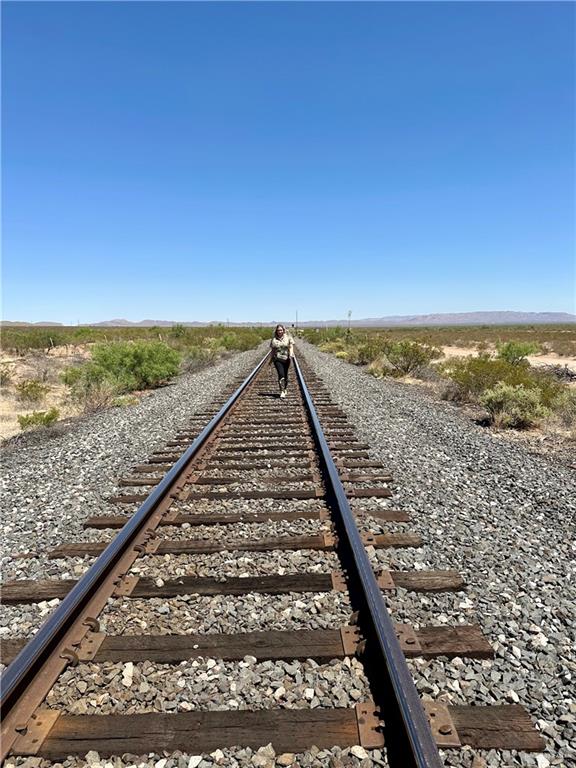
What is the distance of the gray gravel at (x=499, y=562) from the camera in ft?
8.63

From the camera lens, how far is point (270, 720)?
8.00ft

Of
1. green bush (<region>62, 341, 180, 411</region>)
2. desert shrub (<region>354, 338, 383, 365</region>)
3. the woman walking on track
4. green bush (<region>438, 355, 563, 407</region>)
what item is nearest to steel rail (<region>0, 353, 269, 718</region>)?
the woman walking on track

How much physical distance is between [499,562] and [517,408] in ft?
23.2

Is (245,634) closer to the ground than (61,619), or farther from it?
closer to the ground

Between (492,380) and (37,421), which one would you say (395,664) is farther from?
(492,380)

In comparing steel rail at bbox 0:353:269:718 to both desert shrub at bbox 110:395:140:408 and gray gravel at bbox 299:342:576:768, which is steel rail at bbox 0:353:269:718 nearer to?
gray gravel at bbox 299:342:576:768

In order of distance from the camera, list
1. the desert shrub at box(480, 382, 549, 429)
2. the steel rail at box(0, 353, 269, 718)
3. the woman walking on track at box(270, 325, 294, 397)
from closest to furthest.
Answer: the steel rail at box(0, 353, 269, 718) → the desert shrub at box(480, 382, 549, 429) → the woman walking on track at box(270, 325, 294, 397)

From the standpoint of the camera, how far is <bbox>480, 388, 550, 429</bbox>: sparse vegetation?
10391mm

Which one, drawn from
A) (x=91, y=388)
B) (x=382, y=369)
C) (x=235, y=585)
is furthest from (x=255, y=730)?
(x=382, y=369)

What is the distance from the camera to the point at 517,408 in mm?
10383

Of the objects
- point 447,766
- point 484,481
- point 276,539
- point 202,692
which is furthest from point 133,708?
point 484,481

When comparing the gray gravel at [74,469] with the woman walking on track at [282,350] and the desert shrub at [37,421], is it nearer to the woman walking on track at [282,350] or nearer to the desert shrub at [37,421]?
the desert shrub at [37,421]

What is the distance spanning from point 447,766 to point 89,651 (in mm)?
2019

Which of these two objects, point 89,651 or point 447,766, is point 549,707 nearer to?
point 447,766
